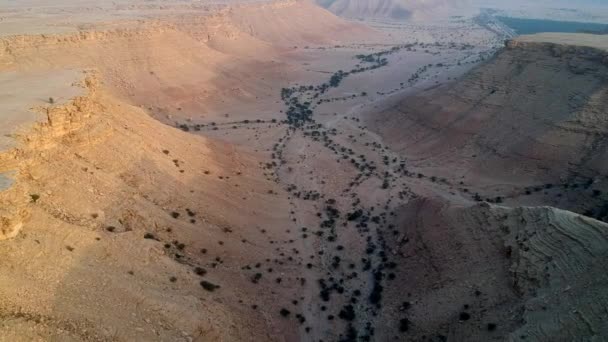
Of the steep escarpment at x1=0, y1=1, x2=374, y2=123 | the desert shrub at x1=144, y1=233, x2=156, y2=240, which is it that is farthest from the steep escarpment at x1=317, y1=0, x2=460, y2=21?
the desert shrub at x1=144, y1=233, x2=156, y2=240

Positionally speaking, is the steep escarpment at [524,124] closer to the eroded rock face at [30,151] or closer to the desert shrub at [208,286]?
the desert shrub at [208,286]

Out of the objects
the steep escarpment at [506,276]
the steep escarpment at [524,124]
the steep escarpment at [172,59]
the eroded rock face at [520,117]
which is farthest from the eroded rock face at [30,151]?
the eroded rock face at [520,117]

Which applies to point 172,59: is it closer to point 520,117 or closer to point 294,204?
point 294,204

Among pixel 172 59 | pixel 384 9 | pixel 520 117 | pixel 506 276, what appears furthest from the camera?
pixel 384 9

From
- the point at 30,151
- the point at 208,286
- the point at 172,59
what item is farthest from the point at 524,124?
the point at 172,59

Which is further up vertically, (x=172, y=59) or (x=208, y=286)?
(x=172, y=59)

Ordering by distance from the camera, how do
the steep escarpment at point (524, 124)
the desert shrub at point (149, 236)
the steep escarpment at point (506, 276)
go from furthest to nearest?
the steep escarpment at point (524, 124) → the desert shrub at point (149, 236) → the steep escarpment at point (506, 276)

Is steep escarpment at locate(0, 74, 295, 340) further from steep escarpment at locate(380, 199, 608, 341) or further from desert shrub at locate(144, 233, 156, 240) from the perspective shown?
steep escarpment at locate(380, 199, 608, 341)
